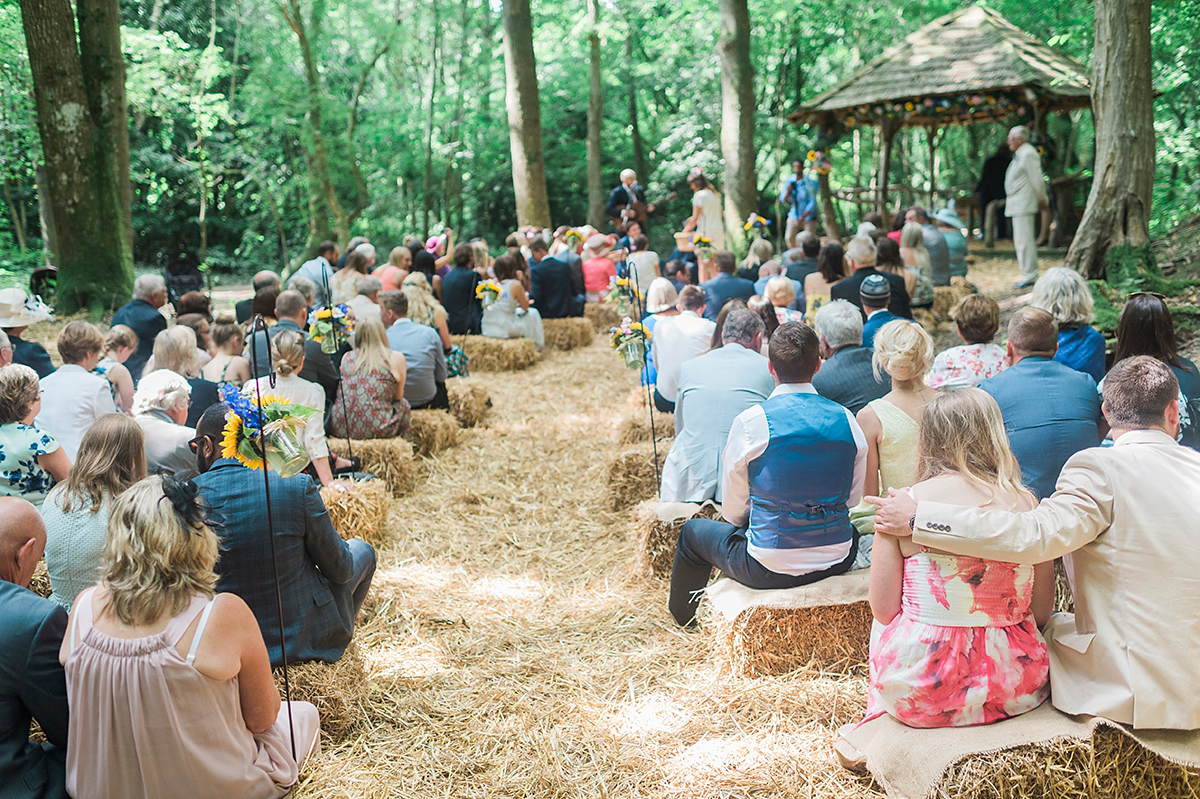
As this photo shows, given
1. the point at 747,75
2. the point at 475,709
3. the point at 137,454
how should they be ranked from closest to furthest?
the point at 137,454, the point at 475,709, the point at 747,75

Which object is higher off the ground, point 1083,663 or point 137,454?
point 137,454

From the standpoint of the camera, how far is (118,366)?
5.06m

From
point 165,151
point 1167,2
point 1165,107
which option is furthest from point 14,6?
point 1165,107

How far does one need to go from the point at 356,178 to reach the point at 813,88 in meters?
11.3

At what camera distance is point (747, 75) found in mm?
12414

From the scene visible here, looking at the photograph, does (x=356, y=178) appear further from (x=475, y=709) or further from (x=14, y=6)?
(x=475, y=709)

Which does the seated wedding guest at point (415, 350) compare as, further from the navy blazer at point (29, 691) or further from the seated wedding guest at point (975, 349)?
the navy blazer at point (29, 691)

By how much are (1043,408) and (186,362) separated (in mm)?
4388

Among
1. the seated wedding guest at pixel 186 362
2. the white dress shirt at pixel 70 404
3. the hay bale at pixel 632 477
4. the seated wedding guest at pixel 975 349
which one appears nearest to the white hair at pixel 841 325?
the seated wedding guest at pixel 975 349

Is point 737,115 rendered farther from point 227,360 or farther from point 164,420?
point 164,420

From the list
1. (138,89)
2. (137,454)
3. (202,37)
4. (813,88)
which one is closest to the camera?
(137,454)

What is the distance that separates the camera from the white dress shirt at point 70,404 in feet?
14.6

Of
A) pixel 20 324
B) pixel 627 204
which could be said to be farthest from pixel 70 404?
pixel 627 204

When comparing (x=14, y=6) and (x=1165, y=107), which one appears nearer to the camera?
(x=14, y=6)
